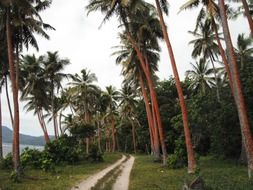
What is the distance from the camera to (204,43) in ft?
132

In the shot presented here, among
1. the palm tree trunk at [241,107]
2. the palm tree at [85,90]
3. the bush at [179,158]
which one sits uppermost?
the palm tree at [85,90]

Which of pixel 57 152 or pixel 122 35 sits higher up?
pixel 122 35

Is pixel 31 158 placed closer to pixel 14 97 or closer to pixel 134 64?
pixel 14 97

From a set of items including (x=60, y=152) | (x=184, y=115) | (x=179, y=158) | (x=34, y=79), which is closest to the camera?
(x=184, y=115)

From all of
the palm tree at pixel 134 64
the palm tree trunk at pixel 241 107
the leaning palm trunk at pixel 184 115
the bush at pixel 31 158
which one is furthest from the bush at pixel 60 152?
the palm tree trunk at pixel 241 107

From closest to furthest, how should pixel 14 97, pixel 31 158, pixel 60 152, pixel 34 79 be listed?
pixel 14 97
pixel 31 158
pixel 60 152
pixel 34 79

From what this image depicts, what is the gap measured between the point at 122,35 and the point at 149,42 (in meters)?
4.27

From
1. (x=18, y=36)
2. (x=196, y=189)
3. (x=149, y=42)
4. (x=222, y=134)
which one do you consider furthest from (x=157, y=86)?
(x=196, y=189)

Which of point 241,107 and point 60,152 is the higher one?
→ point 241,107

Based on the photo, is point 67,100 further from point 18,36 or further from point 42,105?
point 18,36

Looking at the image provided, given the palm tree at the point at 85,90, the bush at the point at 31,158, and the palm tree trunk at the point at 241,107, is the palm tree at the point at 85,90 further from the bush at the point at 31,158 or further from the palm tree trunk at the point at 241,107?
the palm tree trunk at the point at 241,107

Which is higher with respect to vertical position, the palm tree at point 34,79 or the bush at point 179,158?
the palm tree at point 34,79

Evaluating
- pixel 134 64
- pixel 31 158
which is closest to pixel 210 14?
pixel 134 64

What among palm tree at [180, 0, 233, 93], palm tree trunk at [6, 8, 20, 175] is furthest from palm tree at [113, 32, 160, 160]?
palm tree trunk at [6, 8, 20, 175]
